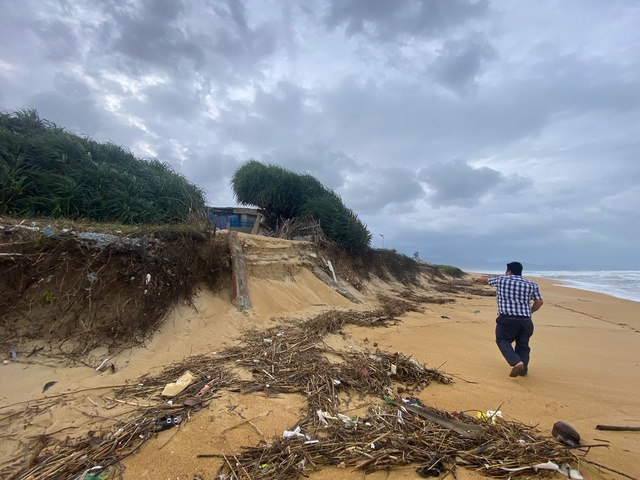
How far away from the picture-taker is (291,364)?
170 inches

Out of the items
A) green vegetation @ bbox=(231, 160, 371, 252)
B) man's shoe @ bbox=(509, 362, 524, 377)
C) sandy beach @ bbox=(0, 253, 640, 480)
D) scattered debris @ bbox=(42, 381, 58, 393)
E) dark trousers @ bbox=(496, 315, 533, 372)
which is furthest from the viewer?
green vegetation @ bbox=(231, 160, 371, 252)

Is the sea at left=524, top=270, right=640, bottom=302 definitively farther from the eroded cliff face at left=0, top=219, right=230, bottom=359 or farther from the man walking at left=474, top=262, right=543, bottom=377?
the eroded cliff face at left=0, top=219, right=230, bottom=359

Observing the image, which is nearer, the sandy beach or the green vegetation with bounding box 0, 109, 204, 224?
the sandy beach

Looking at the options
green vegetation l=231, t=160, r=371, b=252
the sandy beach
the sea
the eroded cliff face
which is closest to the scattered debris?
the sandy beach

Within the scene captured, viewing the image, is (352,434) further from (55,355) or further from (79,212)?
(79,212)

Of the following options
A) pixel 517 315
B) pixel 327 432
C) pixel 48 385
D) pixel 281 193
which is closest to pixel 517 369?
pixel 517 315

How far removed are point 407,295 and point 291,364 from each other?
12027mm

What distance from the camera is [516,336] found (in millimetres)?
4574

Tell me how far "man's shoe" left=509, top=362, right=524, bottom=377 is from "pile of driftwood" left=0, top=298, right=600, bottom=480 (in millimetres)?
964

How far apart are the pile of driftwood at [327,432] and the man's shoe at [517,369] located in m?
0.96

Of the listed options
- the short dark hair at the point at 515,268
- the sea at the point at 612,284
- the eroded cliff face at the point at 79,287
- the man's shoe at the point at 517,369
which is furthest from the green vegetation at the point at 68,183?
the sea at the point at 612,284

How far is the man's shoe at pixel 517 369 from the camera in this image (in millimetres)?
4234

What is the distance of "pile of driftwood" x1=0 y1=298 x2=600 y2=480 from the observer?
93.6 inches

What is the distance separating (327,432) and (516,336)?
346 centimetres
